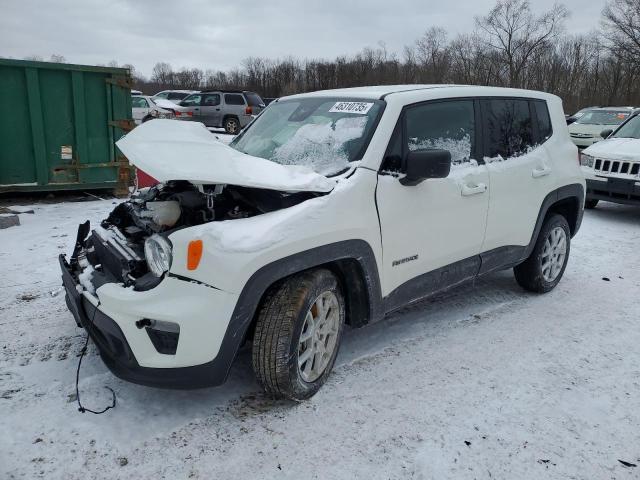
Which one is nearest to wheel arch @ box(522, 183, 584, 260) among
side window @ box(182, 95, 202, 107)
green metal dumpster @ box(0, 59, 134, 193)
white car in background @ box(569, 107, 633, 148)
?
green metal dumpster @ box(0, 59, 134, 193)

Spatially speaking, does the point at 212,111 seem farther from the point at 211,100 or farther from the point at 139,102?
the point at 139,102

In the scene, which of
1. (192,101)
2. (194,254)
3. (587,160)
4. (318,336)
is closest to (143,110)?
(192,101)

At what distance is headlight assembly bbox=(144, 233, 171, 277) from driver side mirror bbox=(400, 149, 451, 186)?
147 centimetres

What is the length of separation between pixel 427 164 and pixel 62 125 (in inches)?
249

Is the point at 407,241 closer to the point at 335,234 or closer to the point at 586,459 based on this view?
the point at 335,234

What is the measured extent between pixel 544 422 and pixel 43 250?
493cm

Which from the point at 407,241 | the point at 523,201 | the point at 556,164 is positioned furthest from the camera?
the point at 556,164

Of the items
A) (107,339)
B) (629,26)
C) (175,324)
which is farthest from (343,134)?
(629,26)

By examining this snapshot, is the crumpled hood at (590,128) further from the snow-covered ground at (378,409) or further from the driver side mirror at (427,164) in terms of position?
the driver side mirror at (427,164)

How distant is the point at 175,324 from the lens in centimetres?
238

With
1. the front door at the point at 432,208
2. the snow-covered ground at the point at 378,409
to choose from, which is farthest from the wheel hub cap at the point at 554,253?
the front door at the point at 432,208

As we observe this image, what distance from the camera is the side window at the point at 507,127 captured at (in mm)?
3909

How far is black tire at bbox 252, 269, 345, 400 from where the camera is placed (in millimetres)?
2633

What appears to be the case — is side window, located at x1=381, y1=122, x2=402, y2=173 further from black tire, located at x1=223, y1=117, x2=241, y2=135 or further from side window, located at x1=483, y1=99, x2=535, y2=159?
black tire, located at x1=223, y1=117, x2=241, y2=135
